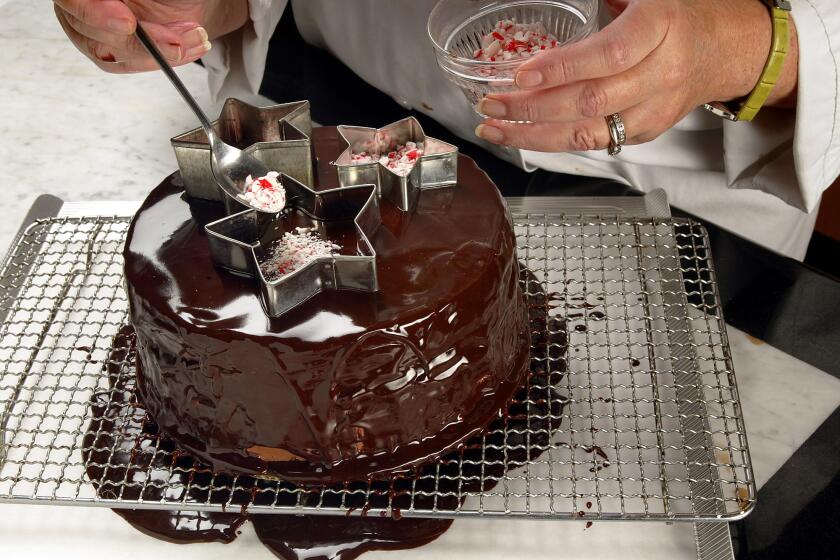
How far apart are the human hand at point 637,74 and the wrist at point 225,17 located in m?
0.87

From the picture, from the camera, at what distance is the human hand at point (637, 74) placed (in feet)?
5.21

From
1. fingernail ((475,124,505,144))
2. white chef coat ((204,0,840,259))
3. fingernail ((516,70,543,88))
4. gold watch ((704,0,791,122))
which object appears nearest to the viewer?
fingernail ((516,70,543,88))

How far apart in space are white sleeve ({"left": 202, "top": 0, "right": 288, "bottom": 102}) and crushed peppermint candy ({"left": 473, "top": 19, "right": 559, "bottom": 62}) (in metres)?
0.70

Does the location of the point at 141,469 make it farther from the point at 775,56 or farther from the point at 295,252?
the point at 775,56

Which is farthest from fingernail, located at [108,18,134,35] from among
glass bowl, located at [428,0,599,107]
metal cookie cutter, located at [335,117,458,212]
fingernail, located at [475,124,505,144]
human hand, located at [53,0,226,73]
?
fingernail, located at [475,124,505,144]

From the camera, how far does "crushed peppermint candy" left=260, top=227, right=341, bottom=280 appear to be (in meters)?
1.64

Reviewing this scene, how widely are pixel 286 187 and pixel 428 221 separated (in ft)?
0.94

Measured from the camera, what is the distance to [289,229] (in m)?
1.76

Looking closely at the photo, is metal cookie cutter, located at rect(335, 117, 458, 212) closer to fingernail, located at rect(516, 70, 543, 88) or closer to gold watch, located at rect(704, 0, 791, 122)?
fingernail, located at rect(516, 70, 543, 88)

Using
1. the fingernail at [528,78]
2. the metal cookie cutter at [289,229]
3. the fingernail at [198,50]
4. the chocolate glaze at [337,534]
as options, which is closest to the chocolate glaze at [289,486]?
the chocolate glaze at [337,534]

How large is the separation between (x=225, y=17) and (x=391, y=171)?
836 millimetres

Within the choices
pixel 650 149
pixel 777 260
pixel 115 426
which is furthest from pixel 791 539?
pixel 115 426

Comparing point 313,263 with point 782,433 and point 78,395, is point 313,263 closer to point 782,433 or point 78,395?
point 78,395

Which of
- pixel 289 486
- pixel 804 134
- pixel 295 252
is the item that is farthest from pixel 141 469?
pixel 804 134
